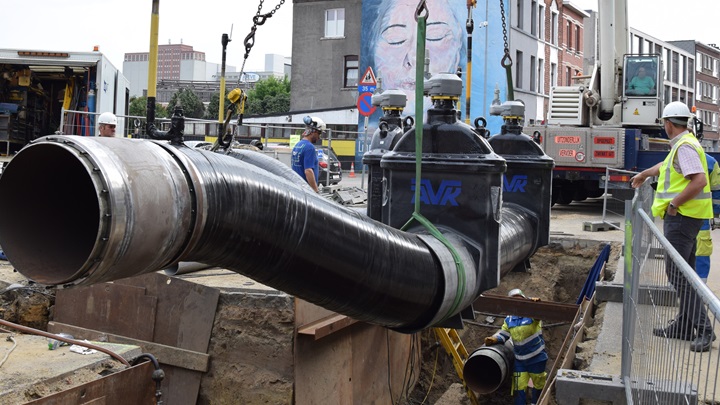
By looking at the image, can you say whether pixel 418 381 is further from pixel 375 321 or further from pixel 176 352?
pixel 375 321

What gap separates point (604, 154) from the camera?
52.7 feet

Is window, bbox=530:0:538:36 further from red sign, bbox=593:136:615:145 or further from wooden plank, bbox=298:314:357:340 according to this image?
wooden plank, bbox=298:314:357:340

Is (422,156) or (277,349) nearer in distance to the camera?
(422,156)

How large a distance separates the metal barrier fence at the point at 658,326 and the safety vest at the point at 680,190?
656 mm

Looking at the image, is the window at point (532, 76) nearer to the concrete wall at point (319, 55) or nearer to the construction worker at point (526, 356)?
the concrete wall at point (319, 55)

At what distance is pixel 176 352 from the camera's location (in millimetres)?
7480

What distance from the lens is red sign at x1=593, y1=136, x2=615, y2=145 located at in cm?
1598

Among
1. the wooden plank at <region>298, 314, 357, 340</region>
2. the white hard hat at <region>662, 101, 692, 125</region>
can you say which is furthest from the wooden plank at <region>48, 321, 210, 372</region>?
the white hard hat at <region>662, 101, 692, 125</region>

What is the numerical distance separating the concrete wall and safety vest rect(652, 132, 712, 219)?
35104 millimetres

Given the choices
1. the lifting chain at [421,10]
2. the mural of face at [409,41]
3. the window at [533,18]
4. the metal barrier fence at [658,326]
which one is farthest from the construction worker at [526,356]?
the window at [533,18]

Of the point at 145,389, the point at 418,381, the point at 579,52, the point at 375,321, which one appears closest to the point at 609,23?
the point at 418,381

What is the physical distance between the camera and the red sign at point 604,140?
15984 mm

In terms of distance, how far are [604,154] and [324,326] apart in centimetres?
1019

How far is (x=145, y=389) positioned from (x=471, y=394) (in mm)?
4970
